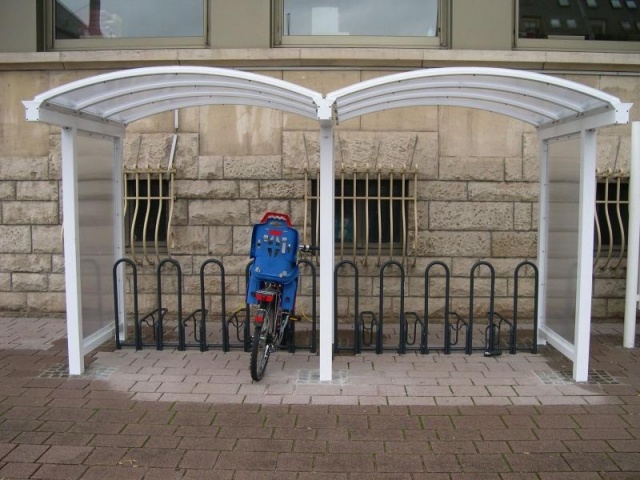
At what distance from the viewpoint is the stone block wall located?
312 inches

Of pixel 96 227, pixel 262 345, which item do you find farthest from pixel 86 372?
pixel 262 345

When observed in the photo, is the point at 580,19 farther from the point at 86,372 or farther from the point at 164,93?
the point at 86,372

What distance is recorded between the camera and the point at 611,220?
814cm

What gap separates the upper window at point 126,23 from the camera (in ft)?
27.4

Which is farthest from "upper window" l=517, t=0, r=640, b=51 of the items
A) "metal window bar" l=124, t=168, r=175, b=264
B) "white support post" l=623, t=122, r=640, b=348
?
"metal window bar" l=124, t=168, r=175, b=264

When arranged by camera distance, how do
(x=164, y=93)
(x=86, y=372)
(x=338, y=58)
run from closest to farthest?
(x=86, y=372), (x=164, y=93), (x=338, y=58)

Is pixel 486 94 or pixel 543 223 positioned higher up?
pixel 486 94

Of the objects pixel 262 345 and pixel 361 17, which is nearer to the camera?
pixel 262 345

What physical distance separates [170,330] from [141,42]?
3.91 m

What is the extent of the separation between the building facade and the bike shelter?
1467mm

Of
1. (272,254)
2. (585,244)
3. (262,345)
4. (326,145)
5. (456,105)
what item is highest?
(456,105)

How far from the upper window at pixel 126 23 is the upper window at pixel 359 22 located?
1201 mm

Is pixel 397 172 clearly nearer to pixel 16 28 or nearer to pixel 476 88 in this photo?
pixel 476 88

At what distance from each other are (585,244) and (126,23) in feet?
21.7
